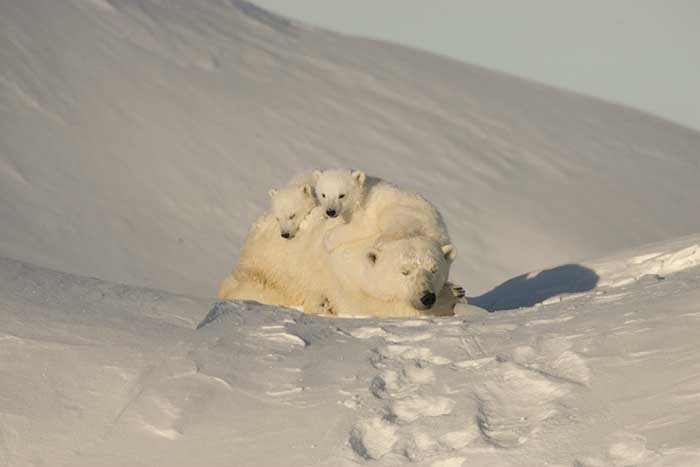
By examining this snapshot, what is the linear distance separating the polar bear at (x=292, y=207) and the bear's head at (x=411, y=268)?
1.03 metres

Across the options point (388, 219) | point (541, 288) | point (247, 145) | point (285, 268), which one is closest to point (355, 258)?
point (388, 219)

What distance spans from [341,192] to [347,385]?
2560mm

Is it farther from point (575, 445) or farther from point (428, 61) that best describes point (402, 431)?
point (428, 61)

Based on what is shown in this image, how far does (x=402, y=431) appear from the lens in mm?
5207

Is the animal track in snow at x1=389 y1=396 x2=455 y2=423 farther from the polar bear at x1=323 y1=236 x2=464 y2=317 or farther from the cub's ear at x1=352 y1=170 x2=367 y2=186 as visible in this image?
the cub's ear at x1=352 y1=170 x2=367 y2=186

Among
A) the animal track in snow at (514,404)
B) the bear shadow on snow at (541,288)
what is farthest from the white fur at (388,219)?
the animal track in snow at (514,404)

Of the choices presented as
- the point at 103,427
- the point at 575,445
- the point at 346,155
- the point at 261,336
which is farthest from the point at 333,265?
the point at 346,155

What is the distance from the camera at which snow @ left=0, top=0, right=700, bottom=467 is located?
207 inches

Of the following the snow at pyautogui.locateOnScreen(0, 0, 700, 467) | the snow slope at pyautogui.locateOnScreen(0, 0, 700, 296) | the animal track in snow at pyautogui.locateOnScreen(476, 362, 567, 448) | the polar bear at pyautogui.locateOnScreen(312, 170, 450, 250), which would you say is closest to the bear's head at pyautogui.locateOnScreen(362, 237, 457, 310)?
the polar bear at pyautogui.locateOnScreen(312, 170, 450, 250)

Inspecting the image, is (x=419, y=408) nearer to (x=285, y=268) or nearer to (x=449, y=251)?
(x=449, y=251)

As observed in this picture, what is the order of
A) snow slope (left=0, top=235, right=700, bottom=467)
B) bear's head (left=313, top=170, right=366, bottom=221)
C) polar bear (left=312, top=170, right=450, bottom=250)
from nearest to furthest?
snow slope (left=0, top=235, right=700, bottom=467)
polar bear (left=312, top=170, right=450, bottom=250)
bear's head (left=313, top=170, right=366, bottom=221)

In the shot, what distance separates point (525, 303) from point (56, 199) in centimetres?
837

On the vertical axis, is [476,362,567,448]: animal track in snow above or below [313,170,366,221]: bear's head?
below

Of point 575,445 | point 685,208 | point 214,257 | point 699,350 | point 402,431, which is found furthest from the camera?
point 685,208
